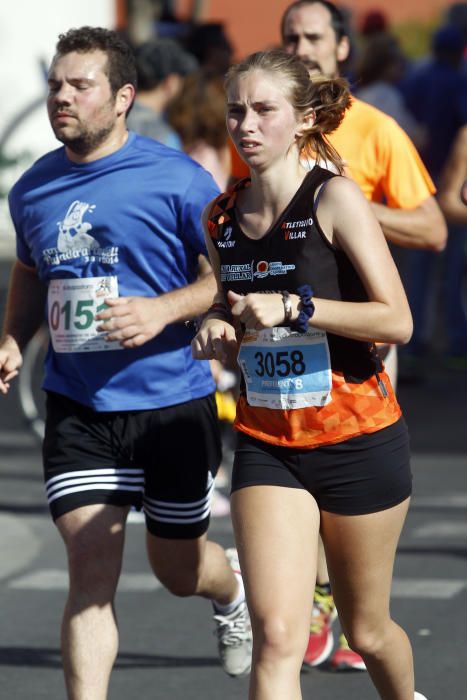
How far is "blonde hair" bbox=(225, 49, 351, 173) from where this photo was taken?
411 centimetres

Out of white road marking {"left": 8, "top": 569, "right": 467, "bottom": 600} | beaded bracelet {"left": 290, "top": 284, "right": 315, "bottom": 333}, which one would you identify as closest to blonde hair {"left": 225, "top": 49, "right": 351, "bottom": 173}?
beaded bracelet {"left": 290, "top": 284, "right": 315, "bottom": 333}

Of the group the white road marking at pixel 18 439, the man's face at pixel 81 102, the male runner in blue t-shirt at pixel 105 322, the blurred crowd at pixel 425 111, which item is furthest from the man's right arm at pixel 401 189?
the white road marking at pixel 18 439

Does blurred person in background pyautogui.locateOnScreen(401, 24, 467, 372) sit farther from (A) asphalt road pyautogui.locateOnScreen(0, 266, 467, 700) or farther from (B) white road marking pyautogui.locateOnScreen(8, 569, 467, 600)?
(B) white road marking pyautogui.locateOnScreen(8, 569, 467, 600)

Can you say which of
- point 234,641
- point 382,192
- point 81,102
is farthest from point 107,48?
point 234,641

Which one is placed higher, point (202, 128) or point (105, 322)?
point (105, 322)

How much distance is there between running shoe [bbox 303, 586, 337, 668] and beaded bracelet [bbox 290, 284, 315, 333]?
6.30 ft

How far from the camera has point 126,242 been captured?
4.78 metres

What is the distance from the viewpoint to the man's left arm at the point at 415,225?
5473 millimetres

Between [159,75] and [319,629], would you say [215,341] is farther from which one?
[159,75]

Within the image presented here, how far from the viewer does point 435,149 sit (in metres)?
12.0

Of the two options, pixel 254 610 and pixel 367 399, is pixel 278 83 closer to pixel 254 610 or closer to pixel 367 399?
pixel 367 399

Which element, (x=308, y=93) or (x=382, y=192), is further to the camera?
(x=382, y=192)

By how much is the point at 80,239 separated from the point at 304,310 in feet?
3.74

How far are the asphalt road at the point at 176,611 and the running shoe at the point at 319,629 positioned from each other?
0.06 metres
